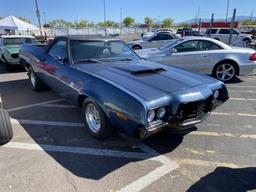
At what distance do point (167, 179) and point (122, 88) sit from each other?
1.25 meters

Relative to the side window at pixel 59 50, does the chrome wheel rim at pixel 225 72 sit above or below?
below

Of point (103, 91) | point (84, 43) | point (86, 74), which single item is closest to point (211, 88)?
point (103, 91)

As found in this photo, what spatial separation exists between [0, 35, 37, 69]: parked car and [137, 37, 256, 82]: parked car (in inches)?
203

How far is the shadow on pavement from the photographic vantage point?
2705 mm

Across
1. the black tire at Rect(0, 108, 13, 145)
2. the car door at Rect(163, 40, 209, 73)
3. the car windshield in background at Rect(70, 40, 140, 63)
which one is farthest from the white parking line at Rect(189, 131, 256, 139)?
the car door at Rect(163, 40, 209, 73)

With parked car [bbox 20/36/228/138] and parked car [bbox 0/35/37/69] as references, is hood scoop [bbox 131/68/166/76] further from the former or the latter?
parked car [bbox 0/35/37/69]

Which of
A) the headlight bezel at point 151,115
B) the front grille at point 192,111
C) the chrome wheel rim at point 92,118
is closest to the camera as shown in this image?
the headlight bezel at point 151,115

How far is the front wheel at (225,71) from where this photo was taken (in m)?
7.44

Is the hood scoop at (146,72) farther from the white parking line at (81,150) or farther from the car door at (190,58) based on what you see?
the car door at (190,58)

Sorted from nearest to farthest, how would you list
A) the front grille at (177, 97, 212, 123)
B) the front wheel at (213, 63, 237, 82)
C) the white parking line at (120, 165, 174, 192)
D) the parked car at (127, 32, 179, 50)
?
1. the white parking line at (120, 165, 174, 192)
2. the front grille at (177, 97, 212, 123)
3. the front wheel at (213, 63, 237, 82)
4. the parked car at (127, 32, 179, 50)

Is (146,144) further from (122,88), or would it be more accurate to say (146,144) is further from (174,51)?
(174,51)

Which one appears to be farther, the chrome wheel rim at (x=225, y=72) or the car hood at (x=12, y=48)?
the car hood at (x=12, y=48)

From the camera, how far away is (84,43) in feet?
15.1

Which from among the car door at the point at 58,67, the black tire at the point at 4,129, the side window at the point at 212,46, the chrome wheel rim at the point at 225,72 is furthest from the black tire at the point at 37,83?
the chrome wheel rim at the point at 225,72
